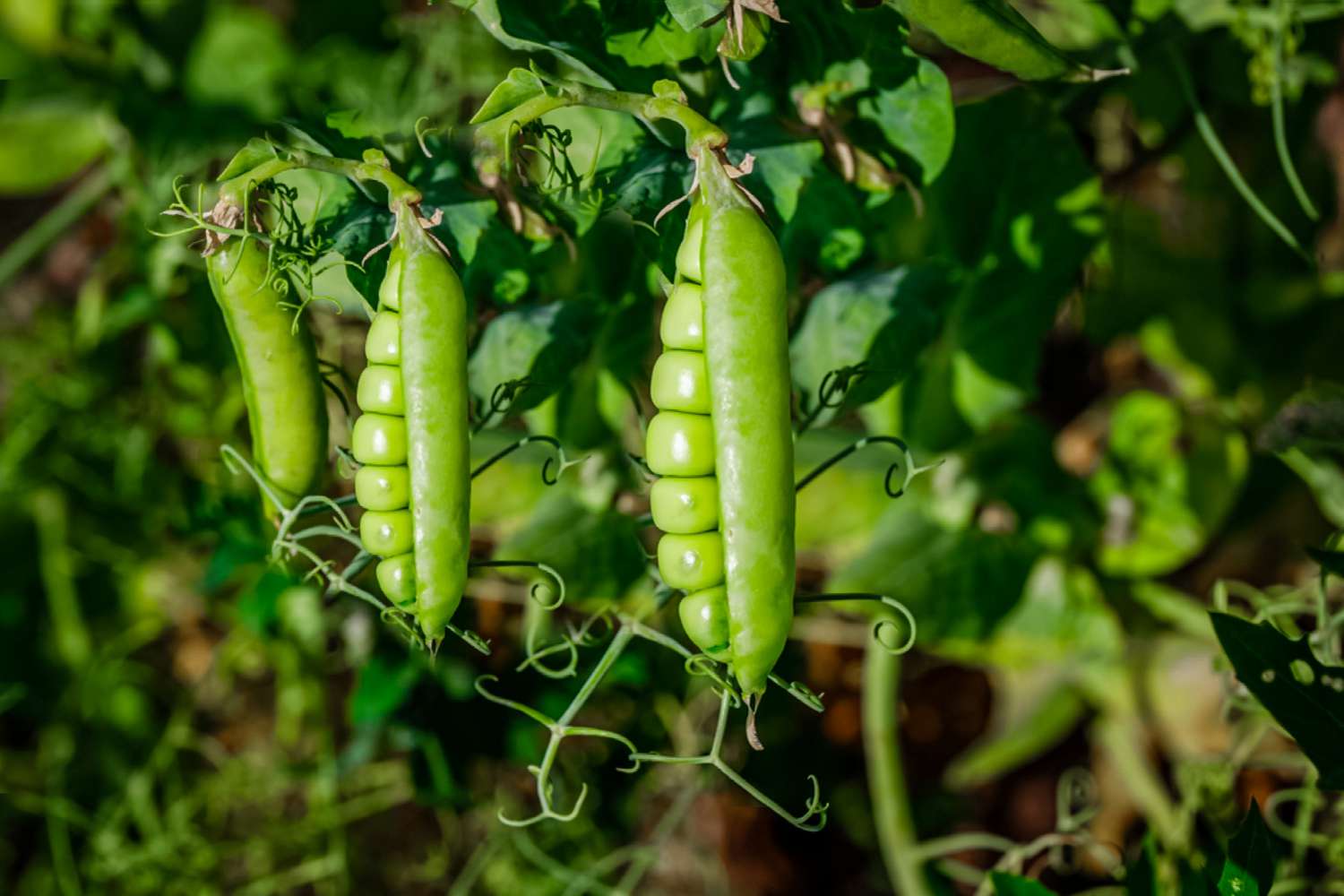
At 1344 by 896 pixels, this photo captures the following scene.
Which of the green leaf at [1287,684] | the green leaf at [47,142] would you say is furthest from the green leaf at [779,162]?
the green leaf at [47,142]

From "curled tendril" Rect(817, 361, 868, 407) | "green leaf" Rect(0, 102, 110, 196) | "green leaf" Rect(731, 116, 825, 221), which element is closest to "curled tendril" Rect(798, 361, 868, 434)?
"curled tendril" Rect(817, 361, 868, 407)

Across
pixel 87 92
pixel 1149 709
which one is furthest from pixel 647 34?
pixel 87 92

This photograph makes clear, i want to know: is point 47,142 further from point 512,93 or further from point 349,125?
point 512,93

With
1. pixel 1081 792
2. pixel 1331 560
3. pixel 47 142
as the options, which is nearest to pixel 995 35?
pixel 1331 560

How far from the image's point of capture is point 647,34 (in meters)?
0.99

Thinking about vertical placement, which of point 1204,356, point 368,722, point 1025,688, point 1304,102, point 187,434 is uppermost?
point 1304,102

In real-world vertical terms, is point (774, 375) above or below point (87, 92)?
above

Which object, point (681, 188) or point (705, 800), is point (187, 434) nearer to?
point (705, 800)

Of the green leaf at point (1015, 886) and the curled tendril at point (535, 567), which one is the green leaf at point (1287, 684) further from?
the curled tendril at point (535, 567)

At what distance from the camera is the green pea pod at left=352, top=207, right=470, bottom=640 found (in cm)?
81

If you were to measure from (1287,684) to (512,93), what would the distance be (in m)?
0.80

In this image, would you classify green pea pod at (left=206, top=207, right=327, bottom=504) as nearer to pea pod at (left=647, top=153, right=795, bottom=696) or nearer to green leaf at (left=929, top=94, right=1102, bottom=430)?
pea pod at (left=647, top=153, right=795, bottom=696)

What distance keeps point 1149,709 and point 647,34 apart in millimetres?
1289

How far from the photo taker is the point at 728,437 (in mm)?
758
